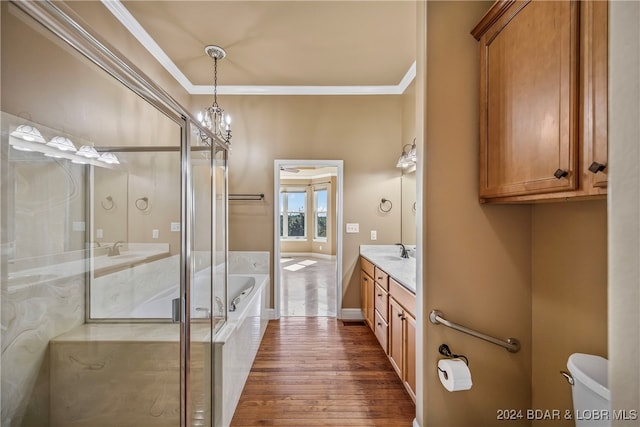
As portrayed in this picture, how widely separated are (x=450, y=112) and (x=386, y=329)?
6.06 feet

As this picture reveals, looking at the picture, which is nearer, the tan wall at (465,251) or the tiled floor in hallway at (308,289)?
the tan wall at (465,251)

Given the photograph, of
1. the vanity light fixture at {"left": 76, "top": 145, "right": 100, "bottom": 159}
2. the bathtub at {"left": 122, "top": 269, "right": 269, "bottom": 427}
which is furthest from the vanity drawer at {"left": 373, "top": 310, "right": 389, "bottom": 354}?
the vanity light fixture at {"left": 76, "top": 145, "right": 100, "bottom": 159}

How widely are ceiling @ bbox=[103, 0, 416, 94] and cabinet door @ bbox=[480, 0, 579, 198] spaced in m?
1.30

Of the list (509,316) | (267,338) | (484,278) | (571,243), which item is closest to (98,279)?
(267,338)

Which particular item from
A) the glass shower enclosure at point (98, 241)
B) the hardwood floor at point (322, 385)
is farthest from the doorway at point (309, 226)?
Answer: the glass shower enclosure at point (98, 241)

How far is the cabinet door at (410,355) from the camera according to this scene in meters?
1.77

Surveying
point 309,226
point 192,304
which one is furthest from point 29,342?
point 309,226

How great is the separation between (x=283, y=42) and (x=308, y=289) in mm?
3671

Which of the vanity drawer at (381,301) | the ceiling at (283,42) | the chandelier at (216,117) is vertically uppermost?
the ceiling at (283,42)

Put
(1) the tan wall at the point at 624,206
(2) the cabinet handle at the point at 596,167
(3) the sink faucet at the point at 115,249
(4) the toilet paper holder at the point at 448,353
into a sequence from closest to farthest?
1. (1) the tan wall at the point at 624,206
2. (2) the cabinet handle at the point at 596,167
3. (4) the toilet paper holder at the point at 448,353
4. (3) the sink faucet at the point at 115,249

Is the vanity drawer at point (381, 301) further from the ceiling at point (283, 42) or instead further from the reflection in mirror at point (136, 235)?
the ceiling at point (283, 42)

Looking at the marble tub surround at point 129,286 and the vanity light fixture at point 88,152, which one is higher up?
the vanity light fixture at point 88,152

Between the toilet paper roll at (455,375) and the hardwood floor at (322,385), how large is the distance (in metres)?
0.70

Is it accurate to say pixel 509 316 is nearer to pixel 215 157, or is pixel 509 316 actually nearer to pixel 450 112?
pixel 450 112
